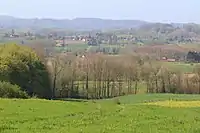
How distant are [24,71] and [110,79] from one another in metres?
35.1

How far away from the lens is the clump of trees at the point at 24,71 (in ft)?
258

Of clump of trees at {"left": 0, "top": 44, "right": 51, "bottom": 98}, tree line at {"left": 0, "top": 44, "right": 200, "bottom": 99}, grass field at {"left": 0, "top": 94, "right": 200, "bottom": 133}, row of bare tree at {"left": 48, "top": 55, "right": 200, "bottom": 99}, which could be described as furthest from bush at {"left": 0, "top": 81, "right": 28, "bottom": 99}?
row of bare tree at {"left": 48, "top": 55, "right": 200, "bottom": 99}

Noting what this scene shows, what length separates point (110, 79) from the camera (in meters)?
112

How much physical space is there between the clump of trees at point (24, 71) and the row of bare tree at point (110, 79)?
1142cm

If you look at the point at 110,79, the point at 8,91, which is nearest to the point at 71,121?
the point at 8,91

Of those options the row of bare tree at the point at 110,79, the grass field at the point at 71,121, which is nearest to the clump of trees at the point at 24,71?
the row of bare tree at the point at 110,79

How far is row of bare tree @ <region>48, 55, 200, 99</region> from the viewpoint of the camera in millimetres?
104438

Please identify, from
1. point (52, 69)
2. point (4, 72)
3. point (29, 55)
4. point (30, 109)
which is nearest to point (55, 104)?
point (30, 109)

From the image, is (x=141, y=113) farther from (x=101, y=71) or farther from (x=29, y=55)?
(x=101, y=71)

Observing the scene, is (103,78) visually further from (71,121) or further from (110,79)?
(71,121)

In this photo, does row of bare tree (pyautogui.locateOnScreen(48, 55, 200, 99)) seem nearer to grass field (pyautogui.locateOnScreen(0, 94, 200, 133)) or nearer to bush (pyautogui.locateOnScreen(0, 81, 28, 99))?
bush (pyautogui.locateOnScreen(0, 81, 28, 99))

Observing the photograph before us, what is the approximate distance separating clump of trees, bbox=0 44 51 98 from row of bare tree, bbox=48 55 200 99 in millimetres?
11425

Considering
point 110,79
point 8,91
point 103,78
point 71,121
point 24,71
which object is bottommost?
point 110,79

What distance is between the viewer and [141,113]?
1423 inches
